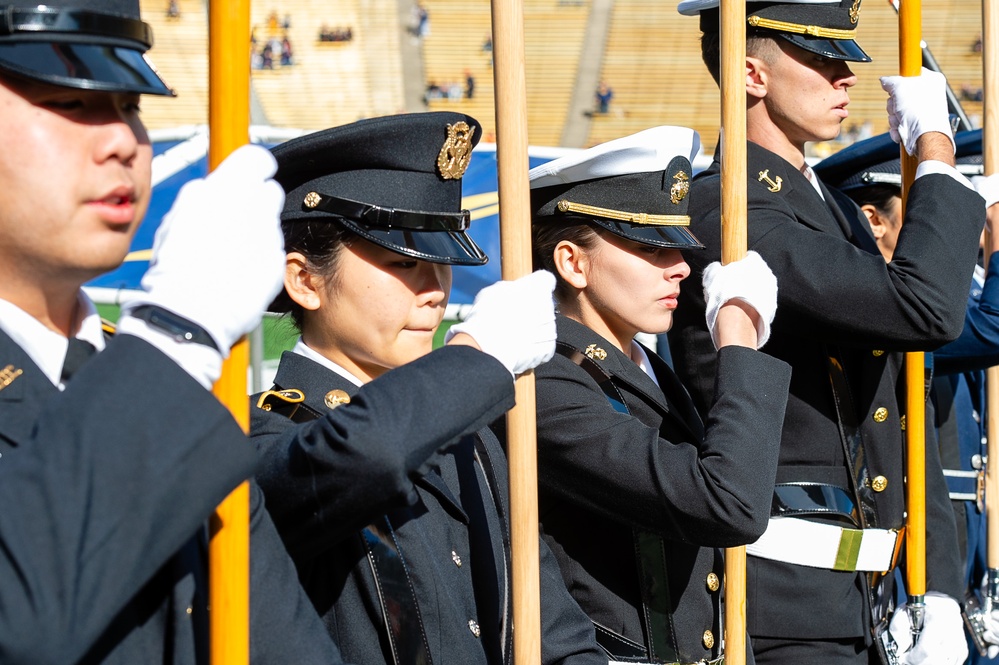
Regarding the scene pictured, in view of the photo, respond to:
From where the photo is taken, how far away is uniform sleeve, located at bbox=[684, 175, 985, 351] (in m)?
2.96

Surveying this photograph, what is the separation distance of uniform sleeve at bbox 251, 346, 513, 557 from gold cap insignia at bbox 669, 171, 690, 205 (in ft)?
3.48

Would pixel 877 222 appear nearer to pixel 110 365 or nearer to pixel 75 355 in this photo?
pixel 75 355

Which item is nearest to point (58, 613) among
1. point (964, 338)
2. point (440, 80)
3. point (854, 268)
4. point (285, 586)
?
point (285, 586)

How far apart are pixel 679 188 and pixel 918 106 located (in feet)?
2.28

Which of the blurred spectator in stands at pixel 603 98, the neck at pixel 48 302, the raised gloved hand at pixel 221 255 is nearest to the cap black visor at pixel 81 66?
the raised gloved hand at pixel 221 255

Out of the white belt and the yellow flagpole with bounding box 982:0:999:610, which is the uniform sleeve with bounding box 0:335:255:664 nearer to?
the white belt

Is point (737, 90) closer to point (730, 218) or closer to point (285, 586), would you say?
point (730, 218)

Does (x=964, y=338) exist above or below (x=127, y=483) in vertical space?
below

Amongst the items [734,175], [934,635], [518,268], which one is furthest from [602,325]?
[934,635]

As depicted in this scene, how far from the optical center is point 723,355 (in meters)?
2.64

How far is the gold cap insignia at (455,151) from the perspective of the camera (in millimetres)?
2434

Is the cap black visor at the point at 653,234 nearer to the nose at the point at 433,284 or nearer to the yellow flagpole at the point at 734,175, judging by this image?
the yellow flagpole at the point at 734,175

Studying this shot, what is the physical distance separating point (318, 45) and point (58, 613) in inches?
1186

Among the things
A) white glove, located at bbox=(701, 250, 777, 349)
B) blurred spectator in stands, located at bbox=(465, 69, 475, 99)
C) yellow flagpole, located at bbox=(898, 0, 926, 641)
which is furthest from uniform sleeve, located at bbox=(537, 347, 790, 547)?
blurred spectator in stands, located at bbox=(465, 69, 475, 99)
